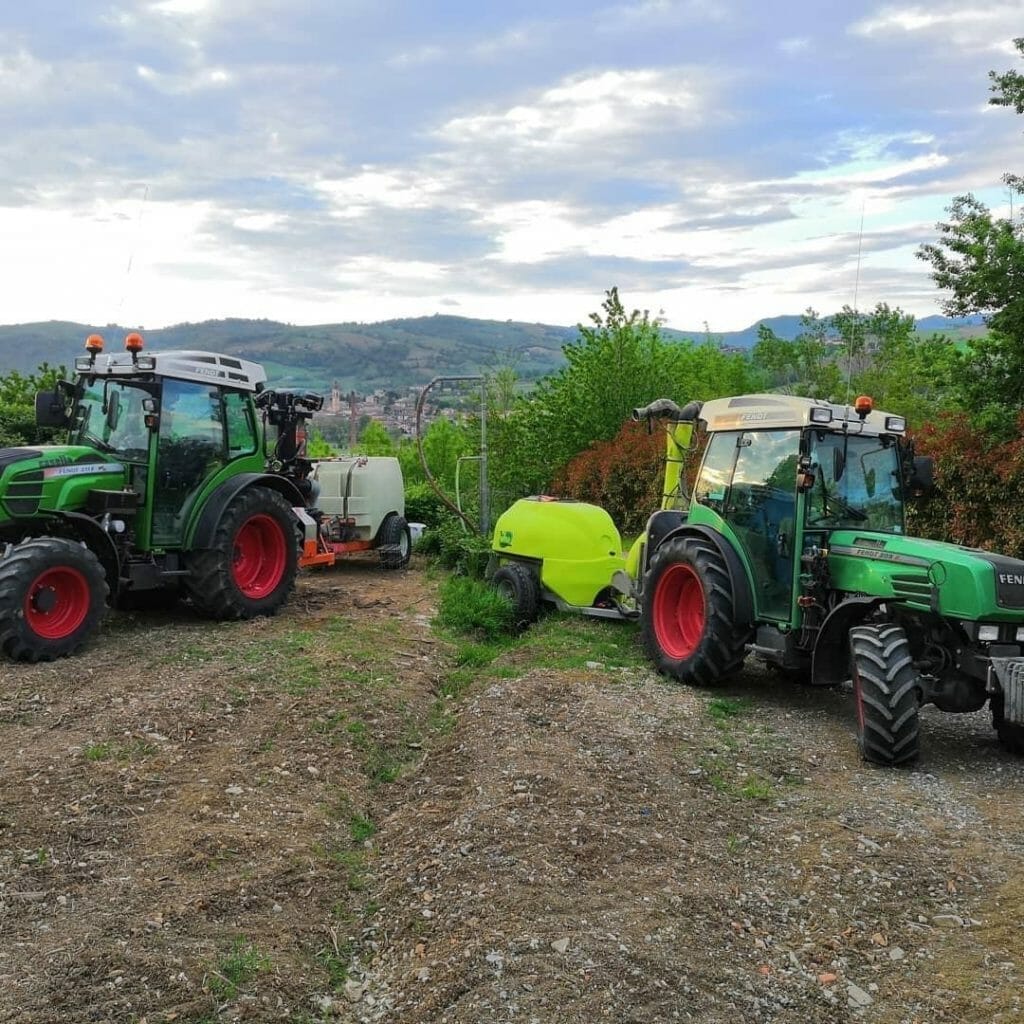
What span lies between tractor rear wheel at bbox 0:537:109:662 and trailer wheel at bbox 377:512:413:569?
5529 mm

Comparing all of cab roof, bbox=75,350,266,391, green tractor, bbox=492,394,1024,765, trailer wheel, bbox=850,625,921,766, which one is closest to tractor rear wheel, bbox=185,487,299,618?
cab roof, bbox=75,350,266,391

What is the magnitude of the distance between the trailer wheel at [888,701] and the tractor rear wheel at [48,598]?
563 cm

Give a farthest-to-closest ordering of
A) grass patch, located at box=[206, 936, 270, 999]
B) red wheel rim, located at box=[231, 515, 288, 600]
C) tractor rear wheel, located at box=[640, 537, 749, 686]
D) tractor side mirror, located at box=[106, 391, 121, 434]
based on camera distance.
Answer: red wheel rim, located at box=[231, 515, 288, 600] < tractor side mirror, located at box=[106, 391, 121, 434] < tractor rear wheel, located at box=[640, 537, 749, 686] < grass patch, located at box=[206, 936, 270, 999]

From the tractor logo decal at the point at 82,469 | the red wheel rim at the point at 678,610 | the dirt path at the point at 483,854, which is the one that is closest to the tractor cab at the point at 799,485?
the red wheel rim at the point at 678,610

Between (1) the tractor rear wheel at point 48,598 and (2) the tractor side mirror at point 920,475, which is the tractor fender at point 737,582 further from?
(1) the tractor rear wheel at point 48,598

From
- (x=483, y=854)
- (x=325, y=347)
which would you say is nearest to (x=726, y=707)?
(x=483, y=854)

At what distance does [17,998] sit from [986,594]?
5.18 metres

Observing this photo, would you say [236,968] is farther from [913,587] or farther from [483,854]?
[913,587]

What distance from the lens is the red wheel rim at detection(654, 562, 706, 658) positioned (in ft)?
25.9

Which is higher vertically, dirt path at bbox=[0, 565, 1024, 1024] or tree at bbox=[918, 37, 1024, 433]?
tree at bbox=[918, 37, 1024, 433]

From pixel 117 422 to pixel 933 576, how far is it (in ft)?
22.1

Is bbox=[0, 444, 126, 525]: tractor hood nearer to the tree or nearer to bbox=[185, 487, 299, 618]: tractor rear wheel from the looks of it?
bbox=[185, 487, 299, 618]: tractor rear wheel

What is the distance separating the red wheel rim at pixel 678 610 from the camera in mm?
7906

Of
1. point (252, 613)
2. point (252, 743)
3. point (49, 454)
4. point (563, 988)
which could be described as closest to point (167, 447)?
point (49, 454)
